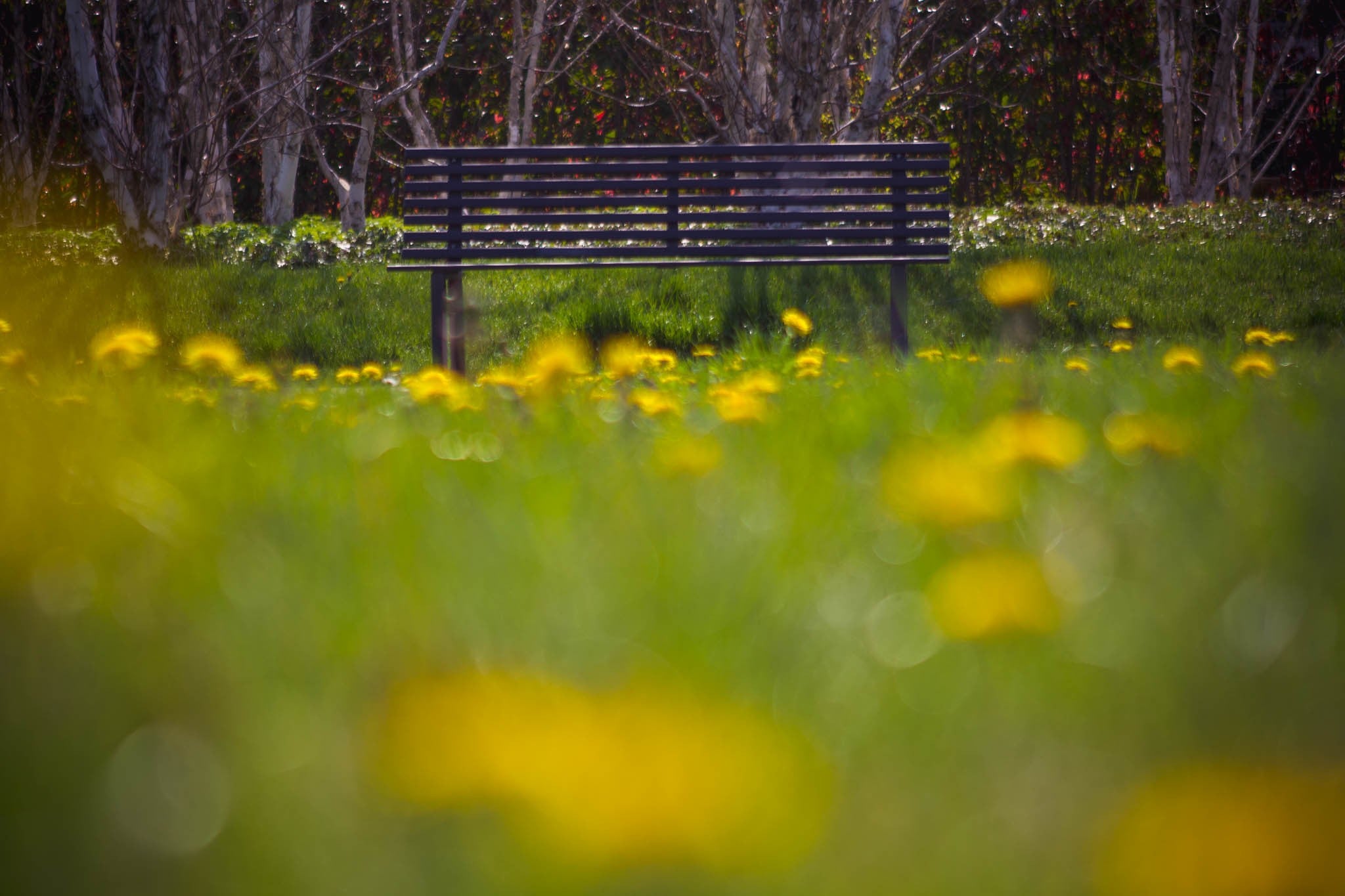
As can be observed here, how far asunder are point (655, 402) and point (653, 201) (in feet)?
12.7

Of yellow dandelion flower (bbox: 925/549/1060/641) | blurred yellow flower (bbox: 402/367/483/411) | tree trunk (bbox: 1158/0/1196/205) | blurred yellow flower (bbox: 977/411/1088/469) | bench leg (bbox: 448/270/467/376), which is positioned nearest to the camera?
yellow dandelion flower (bbox: 925/549/1060/641)

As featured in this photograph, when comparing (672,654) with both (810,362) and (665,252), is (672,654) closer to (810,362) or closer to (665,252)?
(810,362)

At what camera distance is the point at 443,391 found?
84.2 inches

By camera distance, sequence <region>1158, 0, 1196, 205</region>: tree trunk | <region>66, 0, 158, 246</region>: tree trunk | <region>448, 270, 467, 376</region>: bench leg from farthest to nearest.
Answer: <region>1158, 0, 1196, 205</region>: tree trunk → <region>66, 0, 158, 246</region>: tree trunk → <region>448, 270, 467, 376</region>: bench leg

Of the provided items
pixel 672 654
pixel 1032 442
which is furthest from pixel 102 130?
pixel 672 654

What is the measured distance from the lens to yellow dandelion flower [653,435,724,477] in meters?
A: 1.50

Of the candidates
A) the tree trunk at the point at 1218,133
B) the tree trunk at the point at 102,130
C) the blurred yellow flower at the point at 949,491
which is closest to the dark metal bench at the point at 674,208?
the blurred yellow flower at the point at 949,491

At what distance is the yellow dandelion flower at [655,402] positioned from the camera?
6.25 ft

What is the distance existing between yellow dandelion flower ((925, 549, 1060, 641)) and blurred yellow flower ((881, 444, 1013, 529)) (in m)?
0.17

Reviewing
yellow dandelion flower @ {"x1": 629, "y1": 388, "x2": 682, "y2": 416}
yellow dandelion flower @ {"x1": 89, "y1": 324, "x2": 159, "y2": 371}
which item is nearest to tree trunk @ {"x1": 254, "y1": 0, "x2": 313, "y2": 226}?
yellow dandelion flower @ {"x1": 89, "y1": 324, "x2": 159, "y2": 371}

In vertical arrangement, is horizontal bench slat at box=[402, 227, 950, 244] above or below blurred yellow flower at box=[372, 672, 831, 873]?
above

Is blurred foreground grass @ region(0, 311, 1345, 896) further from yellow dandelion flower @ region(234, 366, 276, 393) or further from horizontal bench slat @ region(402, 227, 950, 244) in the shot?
horizontal bench slat @ region(402, 227, 950, 244)

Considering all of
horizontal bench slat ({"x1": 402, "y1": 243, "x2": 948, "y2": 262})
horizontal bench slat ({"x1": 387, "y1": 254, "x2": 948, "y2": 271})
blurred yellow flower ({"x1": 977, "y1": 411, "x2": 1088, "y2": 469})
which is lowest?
blurred yellow flower ({"x1": 977, "y1": 411, "x2": 1088, "y2": 469})

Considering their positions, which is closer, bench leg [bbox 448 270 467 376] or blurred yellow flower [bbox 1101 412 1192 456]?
blurred yellow flower [bbox 1101 412 1192 456]
